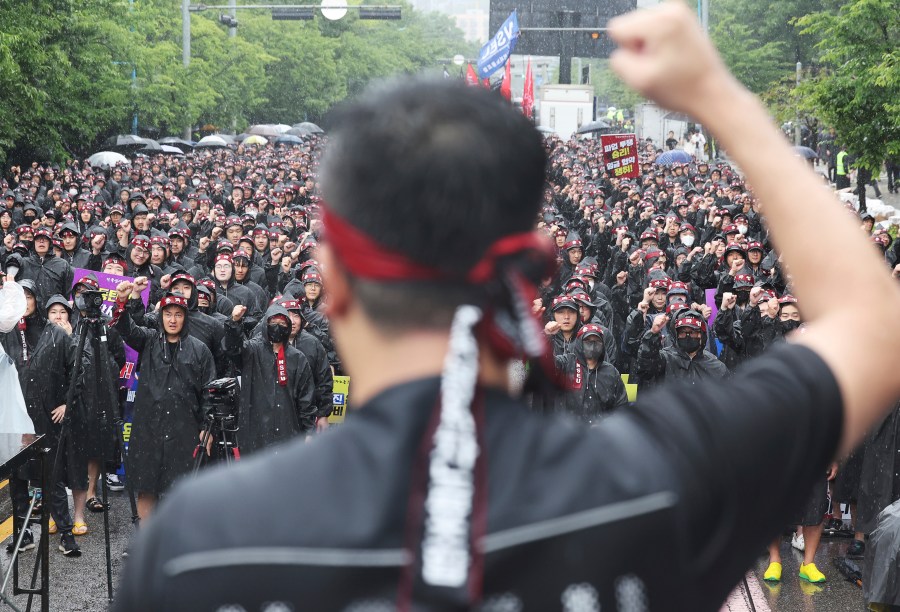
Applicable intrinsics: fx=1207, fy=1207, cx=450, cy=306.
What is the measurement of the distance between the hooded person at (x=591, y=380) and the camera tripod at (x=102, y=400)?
311 centimetres

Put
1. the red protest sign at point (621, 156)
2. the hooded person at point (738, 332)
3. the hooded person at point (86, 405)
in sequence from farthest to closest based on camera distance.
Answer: the red protest sign at point (621, 156), the hooded person at point (738, 332), the hooded person at point (86, 405)

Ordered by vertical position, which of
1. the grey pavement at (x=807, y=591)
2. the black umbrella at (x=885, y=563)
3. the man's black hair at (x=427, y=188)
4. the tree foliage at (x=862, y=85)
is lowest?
the grey pavement at (x=807, y=591)

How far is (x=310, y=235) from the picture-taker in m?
17.1

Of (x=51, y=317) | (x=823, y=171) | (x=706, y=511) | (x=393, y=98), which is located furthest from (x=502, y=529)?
(x=823, y=171)

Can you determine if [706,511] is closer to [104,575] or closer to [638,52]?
[638,52]

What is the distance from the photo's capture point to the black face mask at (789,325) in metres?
9.38

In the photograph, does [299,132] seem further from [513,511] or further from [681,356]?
[513,511]

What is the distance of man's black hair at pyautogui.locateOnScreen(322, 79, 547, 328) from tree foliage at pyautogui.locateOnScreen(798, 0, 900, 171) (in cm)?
1587

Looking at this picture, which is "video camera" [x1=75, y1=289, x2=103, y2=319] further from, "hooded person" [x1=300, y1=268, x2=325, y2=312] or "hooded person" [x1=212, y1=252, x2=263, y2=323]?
"hooded person" [x1=212, y1=252, x2=263, y2=323]

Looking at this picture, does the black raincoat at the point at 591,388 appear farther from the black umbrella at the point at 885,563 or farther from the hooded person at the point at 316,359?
the black umbrella at the point at 885,563

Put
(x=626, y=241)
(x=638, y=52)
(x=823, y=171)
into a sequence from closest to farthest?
(x=638, y=52) < (x=626, y=241) < (x=823, y=171)

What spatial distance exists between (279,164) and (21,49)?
12785mm

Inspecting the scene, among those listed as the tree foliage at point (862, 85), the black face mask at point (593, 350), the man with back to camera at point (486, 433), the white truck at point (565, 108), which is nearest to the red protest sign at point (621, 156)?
the tree foliage at point (862, 85)

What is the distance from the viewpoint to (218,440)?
8266 millimetres
